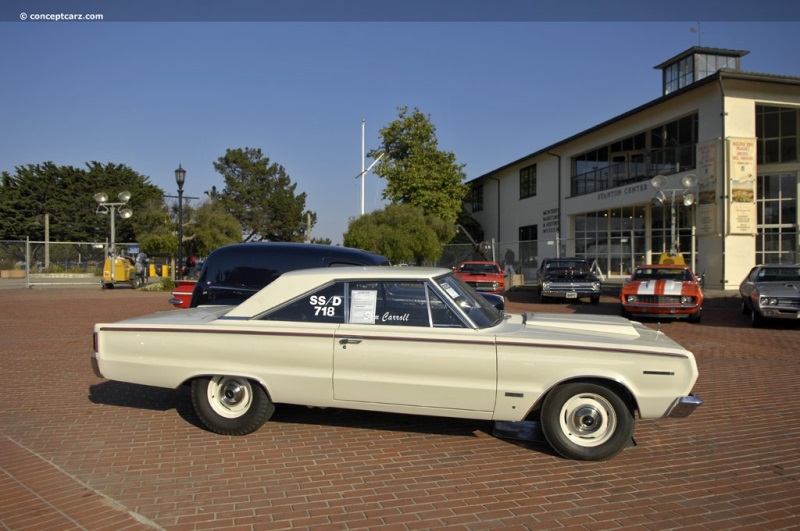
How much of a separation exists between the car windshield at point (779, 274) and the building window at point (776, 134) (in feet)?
42.3

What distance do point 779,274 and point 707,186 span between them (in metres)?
9.30

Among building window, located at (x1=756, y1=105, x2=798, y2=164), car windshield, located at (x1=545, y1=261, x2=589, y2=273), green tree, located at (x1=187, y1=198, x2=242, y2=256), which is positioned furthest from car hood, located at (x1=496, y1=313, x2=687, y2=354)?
green tree, located at (x1=187, y1=198, x2=242, y2=256)

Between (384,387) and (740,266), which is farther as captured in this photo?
(740,266)

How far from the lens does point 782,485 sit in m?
4.23

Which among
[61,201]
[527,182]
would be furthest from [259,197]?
[527,182]

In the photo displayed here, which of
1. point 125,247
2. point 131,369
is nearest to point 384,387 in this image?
point 131,369

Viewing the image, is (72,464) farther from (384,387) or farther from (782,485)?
(782,485)

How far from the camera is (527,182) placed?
38.8m

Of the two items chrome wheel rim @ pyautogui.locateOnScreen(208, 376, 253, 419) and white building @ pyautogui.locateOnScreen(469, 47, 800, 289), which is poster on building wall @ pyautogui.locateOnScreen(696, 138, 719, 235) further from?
chrome wheel rim @ pyautogui.locateOnScreen(208, 376, 253, 419)

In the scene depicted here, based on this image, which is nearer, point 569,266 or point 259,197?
point 569,266

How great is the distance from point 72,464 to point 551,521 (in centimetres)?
361

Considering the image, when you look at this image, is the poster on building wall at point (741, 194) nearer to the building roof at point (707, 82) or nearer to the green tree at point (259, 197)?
the building roof at point (707, 82)

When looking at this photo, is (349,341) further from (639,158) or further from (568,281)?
(639,158)

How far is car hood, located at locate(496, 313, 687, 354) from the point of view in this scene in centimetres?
466
